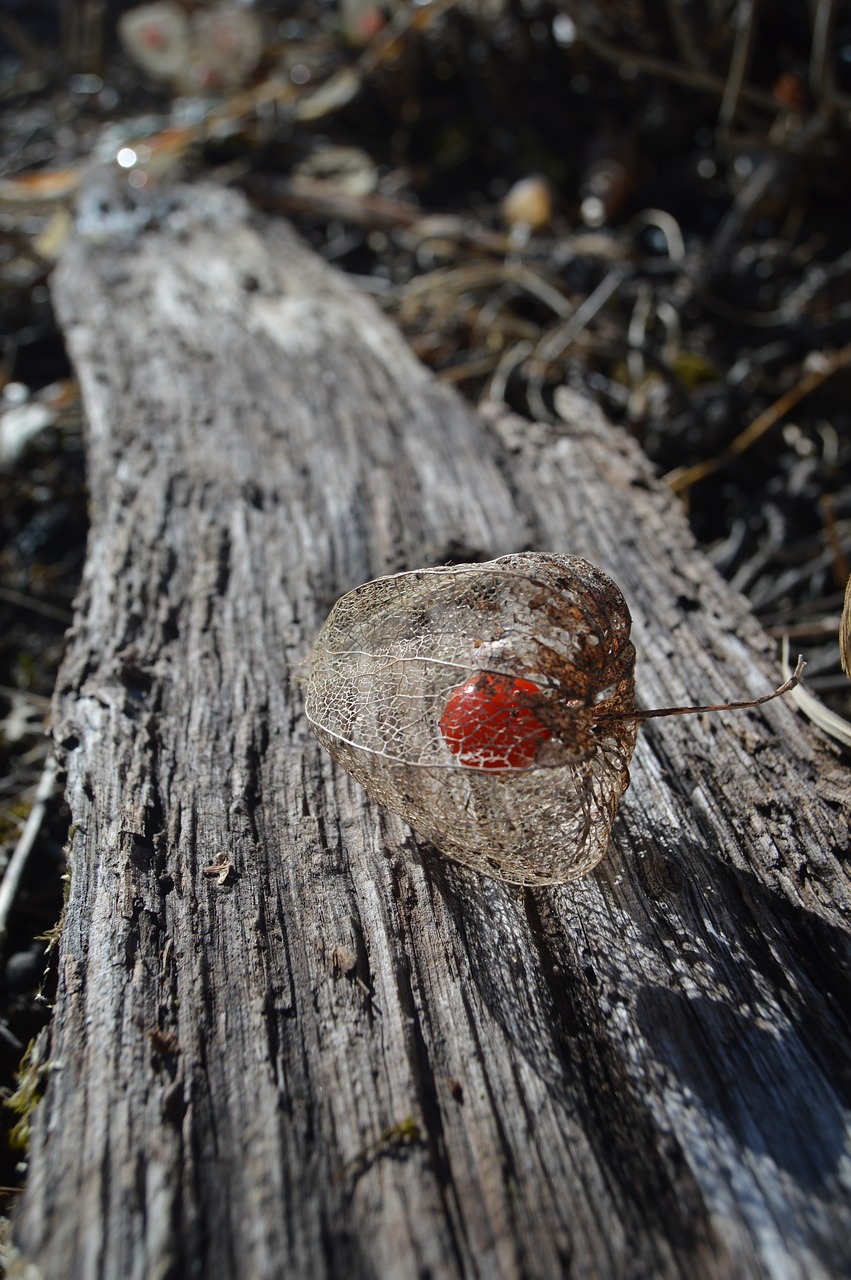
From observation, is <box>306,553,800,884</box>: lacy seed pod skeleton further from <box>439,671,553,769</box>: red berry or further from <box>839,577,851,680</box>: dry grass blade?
<box>839,577,851,680</box>: dry grass blade

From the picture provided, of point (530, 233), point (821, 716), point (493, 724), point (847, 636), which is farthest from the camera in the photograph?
point (530, 233)

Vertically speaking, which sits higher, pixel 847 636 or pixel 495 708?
pixel 847 636

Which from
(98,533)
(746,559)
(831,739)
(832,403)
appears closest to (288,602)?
(98,533)

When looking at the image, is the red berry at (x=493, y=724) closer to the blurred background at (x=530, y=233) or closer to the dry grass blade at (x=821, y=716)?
the dry grass blade at (x=821, y=716)

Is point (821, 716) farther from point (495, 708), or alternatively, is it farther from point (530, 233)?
point (530, 233)

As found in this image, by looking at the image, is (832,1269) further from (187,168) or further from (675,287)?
(187,168)

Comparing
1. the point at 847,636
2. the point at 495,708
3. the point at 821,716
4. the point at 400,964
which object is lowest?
the point at 400,964

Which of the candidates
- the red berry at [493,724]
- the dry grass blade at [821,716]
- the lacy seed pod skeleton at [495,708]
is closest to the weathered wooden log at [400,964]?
the dry grass blade at [821,716]

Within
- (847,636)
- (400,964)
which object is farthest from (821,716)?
(400,964)
